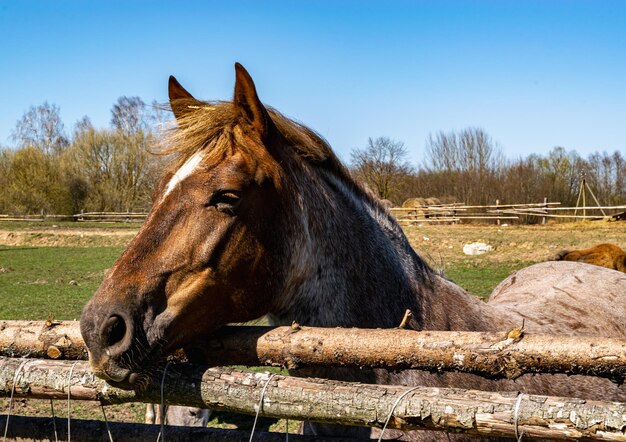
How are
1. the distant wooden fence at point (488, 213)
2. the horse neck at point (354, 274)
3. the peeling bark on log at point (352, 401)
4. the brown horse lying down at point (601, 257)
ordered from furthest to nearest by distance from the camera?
the distant wooden fence at point (488, 213) → the brown horse lying down at point (601, 257) → the horse neck at point (354, 274) → the peeling bark on log at point (352, 401)

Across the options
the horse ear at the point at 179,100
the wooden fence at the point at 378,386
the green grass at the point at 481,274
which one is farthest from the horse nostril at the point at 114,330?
the green grass at the point at 481,274

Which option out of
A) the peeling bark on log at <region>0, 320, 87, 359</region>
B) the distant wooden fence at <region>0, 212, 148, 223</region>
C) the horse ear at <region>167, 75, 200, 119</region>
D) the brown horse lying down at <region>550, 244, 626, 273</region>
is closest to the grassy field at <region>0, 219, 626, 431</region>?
the brown horse lying down at <region>550, 244, 626, 273</region>

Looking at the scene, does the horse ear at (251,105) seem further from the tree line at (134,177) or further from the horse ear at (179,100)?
the tree line at (134,177)

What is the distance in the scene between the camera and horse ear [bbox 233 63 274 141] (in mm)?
2686

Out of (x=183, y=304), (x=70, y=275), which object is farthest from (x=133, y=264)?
(x=70, y=275)

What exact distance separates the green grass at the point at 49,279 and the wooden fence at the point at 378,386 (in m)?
4.72

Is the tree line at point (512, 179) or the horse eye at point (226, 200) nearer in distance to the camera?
the horse eye at point (226, 200)

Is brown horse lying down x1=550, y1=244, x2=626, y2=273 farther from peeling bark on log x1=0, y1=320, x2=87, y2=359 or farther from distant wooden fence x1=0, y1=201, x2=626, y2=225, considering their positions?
distant wooden fence x1=0, y1=201, x2=626, y2=225

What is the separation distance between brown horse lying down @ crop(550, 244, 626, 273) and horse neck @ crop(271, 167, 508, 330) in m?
7.63

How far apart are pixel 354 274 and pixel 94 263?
21443mm

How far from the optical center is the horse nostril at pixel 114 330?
89.1 inches

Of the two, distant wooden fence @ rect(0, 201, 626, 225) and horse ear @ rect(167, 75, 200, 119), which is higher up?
horse ear @ rect(167, 75, 200, 119)

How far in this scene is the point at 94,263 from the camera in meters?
22.6

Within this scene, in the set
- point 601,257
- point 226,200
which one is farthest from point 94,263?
point 226,200
